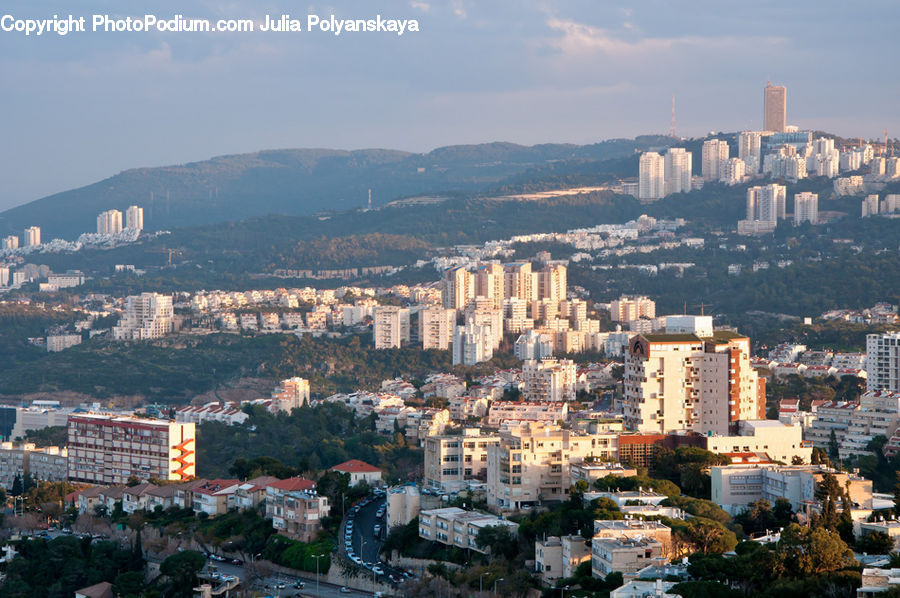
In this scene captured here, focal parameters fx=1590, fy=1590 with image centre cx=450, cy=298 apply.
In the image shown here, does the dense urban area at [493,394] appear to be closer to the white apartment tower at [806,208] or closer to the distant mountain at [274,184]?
the white apartment tower at [806,208]

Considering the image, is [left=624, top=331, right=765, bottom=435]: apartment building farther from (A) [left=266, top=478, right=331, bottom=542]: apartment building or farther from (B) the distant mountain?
(B) the distant mountain

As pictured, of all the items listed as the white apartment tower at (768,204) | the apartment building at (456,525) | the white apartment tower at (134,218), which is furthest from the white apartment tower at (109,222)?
the apartment building at (456,525)

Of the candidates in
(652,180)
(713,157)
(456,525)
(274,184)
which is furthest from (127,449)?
(274,184)

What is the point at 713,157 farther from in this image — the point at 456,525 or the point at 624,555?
the point at 624,555

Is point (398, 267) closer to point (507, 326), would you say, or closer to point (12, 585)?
point (507, 326)

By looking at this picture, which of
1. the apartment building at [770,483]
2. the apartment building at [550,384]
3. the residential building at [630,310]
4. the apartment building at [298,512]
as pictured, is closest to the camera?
the apartment building at [770,483]
